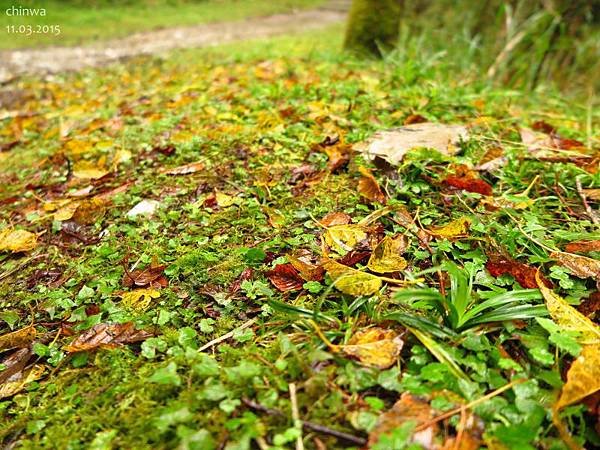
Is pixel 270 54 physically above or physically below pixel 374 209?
above

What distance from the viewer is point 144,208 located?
195 centimetres

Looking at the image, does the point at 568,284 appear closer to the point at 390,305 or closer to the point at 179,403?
the point at 390,305

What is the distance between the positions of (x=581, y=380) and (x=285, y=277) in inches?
32.1

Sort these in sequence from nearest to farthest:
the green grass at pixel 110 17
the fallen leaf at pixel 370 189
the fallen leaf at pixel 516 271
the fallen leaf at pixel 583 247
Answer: the fallen leaf at pixel 516 271 < the fallen leaf at pixel 583 247 < the fallen leaf at pixel 370 189 < the green grass at pixel 110 17

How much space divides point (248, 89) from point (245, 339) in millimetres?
2335

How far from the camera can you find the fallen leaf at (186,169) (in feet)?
7.15

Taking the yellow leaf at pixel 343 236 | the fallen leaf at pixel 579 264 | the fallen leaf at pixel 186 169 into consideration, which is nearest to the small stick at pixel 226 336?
the yellow leaf at pixel 343 236

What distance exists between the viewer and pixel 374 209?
1762 millimetres

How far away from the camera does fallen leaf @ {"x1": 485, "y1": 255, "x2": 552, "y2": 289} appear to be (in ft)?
4.42

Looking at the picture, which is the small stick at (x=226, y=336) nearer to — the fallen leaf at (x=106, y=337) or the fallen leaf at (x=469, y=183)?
the fallen leaf at (x=106, y=337)

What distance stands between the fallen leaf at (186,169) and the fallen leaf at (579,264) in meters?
1.52

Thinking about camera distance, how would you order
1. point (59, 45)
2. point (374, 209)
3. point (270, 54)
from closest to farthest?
1. point (374, 209)
2. point (270, 54)
3. point (59, 45)

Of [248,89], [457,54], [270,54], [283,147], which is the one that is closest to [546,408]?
[283,147]

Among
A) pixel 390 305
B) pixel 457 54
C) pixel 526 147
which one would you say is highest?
pixel 457 54
